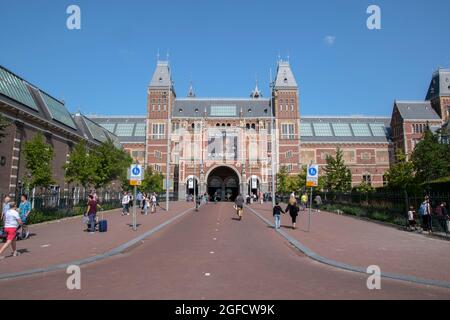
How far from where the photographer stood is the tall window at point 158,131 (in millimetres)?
66938

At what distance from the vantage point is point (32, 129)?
27.5m

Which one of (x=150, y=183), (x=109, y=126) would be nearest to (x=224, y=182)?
(x=150, y=183)

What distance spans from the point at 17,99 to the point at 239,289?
1056 inches

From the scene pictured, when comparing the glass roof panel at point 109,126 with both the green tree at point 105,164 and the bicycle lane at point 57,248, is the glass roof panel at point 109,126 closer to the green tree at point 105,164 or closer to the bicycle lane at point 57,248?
the green tree at point 105,164

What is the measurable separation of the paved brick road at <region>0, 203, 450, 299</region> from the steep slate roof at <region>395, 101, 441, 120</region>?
65.9 meters

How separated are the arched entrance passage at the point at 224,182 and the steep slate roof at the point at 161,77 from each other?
20538mm

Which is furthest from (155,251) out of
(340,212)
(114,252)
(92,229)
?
(340,212)

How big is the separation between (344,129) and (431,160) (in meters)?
42.1

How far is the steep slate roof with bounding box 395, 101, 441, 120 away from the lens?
213ft

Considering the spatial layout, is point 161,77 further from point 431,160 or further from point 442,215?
point 442,215

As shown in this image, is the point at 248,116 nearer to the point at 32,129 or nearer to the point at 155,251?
the point at 32,129

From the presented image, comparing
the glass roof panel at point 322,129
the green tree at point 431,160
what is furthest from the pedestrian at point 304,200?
the glass roof panel at point 322,129

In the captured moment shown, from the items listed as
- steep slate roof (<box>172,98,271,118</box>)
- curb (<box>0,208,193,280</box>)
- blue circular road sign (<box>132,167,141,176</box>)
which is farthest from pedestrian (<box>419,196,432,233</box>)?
steep slate roof (<box>172,98,271,118</box>)

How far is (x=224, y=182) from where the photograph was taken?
69625 millimetres
